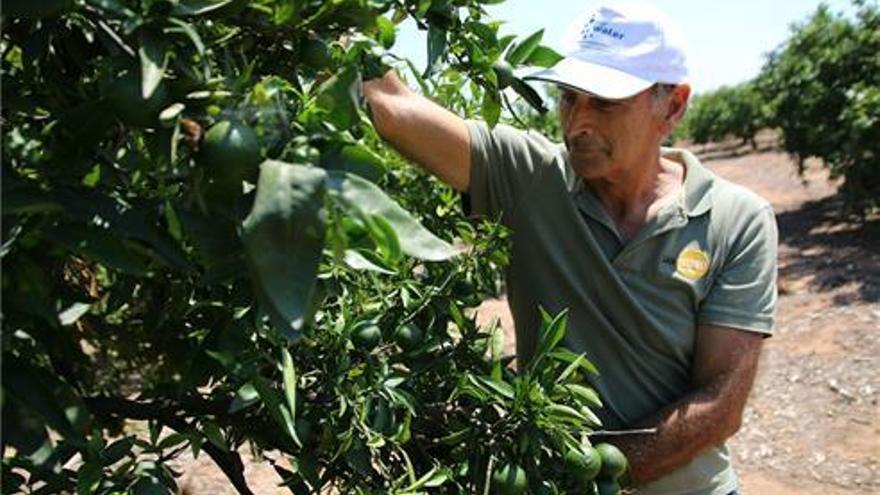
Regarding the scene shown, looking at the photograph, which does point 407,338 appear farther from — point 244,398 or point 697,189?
point 697,189

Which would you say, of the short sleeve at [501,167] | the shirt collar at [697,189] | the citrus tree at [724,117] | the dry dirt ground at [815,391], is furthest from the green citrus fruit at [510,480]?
the citrus tree at [724,117]

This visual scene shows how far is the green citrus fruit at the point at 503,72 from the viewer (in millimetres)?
1213

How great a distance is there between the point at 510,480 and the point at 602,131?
3.04ft

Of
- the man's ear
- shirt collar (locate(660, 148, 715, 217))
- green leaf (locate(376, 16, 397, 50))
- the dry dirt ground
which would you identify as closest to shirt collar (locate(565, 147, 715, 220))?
shirt collar (locate(660, 148, 715, 217))

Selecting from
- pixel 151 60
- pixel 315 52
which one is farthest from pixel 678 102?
pixel 151 60

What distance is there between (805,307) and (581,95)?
6.58 metres

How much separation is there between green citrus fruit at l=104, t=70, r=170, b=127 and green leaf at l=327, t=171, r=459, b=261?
0.16 metres

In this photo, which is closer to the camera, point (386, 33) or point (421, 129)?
point (386, 33)

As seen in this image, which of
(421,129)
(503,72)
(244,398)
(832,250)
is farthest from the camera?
(832,250)

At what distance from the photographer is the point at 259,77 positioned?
3.27 feet

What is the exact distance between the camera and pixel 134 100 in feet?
2.39

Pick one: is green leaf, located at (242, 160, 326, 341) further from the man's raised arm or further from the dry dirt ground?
the dry dirt ground

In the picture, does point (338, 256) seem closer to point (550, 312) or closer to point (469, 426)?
point (469, 426)

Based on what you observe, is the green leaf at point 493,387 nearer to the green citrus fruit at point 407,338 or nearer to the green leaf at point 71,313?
the green citrus fruit at point 407,338
